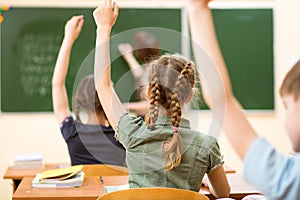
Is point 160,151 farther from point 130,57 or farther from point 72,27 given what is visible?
point 130,57

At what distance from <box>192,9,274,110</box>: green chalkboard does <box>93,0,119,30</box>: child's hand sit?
3.27 meters

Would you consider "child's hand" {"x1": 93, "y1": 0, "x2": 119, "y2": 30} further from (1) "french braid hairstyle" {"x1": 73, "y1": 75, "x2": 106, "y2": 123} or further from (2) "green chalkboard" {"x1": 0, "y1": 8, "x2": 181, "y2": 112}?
(2) "green chalkboard" {"x1": 0, "y1": 8, "x2": 181, "y2": 112}

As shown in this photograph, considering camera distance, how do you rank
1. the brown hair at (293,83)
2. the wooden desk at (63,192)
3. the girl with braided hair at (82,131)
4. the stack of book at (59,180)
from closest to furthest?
the brown hair at (293,83) < the wooden desk at (63,192) < the stack of book at (59,180) < the girl with braided hair at (82,131)

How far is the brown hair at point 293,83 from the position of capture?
50.4 inches

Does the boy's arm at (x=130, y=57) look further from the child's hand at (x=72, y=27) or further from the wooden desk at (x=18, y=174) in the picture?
the child's hand at (x=72, y=27)

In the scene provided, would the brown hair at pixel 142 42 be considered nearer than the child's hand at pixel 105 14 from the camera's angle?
No

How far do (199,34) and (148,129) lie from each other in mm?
1060

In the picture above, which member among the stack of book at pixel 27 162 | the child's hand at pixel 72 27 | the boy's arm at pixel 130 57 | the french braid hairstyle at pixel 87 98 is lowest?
the stack of book at pixel 27 162

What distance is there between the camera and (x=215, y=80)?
42.1 inches

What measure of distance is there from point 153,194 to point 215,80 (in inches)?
40.2

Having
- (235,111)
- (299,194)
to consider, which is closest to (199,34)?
(235,111)

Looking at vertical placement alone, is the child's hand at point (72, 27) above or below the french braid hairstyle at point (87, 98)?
above

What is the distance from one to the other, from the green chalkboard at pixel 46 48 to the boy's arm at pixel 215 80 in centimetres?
394

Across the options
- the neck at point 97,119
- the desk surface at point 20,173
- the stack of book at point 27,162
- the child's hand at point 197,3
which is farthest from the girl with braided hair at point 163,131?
the stack of book at point 27,162
